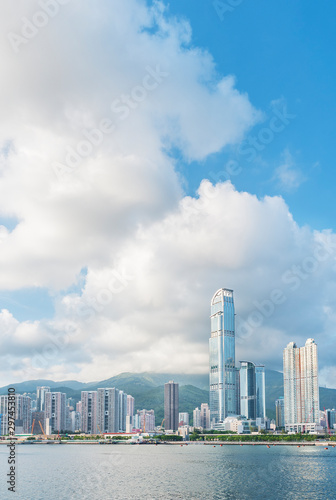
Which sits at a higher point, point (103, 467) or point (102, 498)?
point (102, 498)

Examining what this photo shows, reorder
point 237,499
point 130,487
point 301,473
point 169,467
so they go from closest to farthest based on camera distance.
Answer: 1. point 237,499
2. point 130,487
3. point 301,473
4. point 169,467

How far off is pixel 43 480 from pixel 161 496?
27.7 metres

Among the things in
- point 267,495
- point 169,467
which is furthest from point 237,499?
point 169,467

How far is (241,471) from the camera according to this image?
311 feet

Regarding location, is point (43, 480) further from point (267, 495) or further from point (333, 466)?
point (333, 466)

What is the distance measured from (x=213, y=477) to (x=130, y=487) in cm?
1768

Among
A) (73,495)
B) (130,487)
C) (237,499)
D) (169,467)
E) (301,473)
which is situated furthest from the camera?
(169,467)

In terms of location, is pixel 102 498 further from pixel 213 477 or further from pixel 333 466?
pixel 333 466

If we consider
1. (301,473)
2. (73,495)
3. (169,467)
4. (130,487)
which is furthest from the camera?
(169,467)

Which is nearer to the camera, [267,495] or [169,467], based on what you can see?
[267,495]

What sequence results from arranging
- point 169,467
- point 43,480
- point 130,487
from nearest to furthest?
1. point 130,487
2. point 43,480
3. point 169,467

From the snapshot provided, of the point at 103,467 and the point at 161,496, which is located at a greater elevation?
the point at 161,496

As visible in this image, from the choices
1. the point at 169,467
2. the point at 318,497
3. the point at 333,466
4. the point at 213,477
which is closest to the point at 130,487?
the point at 213,477

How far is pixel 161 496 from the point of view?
65.9m
